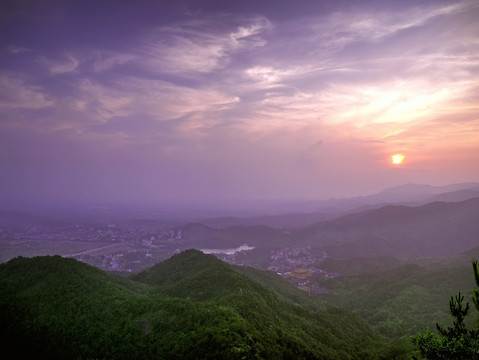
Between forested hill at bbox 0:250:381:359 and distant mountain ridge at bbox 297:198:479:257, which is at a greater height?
forested hill at bbox 0:250:381:359

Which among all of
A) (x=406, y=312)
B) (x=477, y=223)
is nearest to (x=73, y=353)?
(x=406, y=312)

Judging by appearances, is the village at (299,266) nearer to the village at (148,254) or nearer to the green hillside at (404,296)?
the village at (148,254)

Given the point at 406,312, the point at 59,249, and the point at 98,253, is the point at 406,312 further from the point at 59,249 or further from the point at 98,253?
the point at 59,249

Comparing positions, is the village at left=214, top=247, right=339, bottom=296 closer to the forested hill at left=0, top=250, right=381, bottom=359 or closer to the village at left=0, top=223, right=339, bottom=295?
the village at left=0, top=223, right=339, bottom=295

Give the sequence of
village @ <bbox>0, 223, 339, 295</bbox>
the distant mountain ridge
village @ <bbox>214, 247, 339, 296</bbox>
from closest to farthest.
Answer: village @ <bbox>214, 247, 339, 296</bbox> < village @ <bbox>0, 223, 339, 295</bbox> < the distant mountain ridge

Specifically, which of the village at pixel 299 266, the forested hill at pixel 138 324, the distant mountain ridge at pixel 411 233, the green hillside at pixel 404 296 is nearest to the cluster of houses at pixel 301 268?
the village at pixel 299 266

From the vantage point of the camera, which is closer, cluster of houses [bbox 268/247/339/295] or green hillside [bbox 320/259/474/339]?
green hillside [bbox 320/259/474/339]

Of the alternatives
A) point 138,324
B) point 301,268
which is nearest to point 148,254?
point 301,268

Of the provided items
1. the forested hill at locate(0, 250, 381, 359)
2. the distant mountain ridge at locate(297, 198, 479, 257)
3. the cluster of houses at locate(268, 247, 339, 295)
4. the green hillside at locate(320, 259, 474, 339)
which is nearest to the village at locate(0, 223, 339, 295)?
the cluster of houses at locate(268, 247, 339, 295)

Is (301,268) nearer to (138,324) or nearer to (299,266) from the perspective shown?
(299,266)
